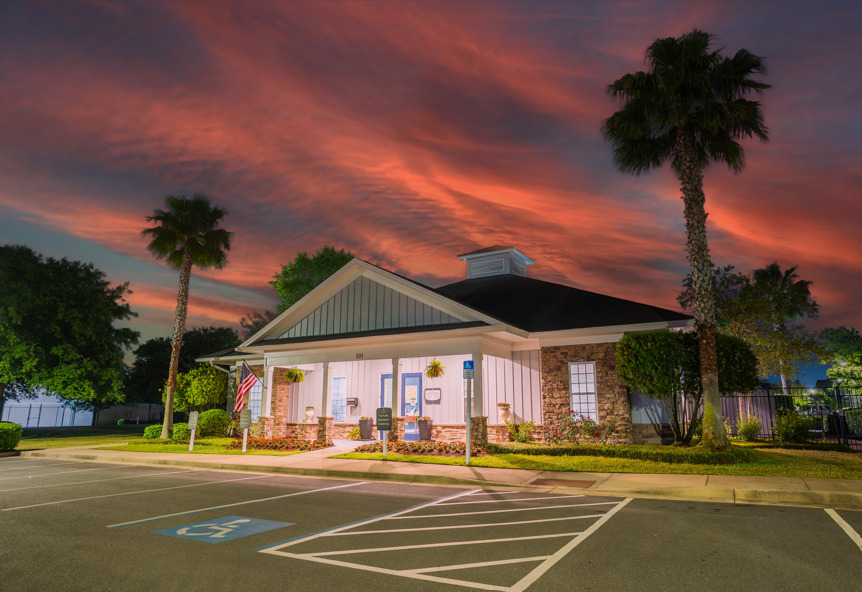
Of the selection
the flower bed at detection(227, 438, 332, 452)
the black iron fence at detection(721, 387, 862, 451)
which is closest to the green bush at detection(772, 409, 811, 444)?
the black iron fence at detection(721, 387, 862, 451)

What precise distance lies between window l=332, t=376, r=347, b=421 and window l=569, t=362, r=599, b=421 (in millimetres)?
10177

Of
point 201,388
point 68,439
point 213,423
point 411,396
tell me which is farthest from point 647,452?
point 68,439

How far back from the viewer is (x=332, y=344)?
65.1ft

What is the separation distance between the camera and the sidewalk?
9320 millimetres

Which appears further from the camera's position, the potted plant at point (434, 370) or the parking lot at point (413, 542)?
the potted plant at point (434, 370)

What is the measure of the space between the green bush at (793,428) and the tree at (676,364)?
4394mm

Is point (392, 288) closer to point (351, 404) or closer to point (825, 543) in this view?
point (351, 404)

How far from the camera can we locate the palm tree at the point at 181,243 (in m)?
24.2

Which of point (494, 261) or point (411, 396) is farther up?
point (494, 261)

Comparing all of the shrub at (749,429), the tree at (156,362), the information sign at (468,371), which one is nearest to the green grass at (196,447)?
the information sign at (468,371)

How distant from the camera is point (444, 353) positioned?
17656mm

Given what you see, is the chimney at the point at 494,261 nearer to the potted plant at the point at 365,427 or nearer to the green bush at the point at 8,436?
the potted plant at the point at 365,427

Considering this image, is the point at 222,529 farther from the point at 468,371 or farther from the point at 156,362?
the point at 156,362

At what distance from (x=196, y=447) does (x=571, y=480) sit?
15.3m
